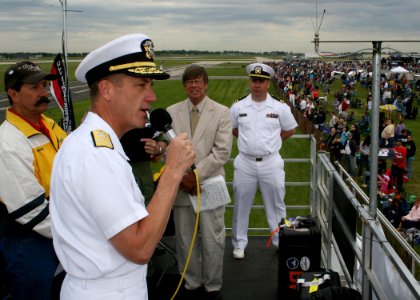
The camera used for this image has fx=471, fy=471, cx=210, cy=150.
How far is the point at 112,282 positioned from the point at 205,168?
8.21 ft

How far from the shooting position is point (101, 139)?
1677 millimetres

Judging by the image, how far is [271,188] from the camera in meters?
5.29

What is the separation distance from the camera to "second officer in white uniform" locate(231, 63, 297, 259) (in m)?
5.22

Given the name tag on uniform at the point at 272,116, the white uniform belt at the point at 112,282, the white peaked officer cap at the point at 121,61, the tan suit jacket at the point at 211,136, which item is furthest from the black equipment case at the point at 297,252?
the white peaked officer cap at the point at 121,61

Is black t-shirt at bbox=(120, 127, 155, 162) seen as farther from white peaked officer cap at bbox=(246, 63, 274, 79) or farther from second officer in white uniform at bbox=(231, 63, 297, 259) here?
white peaked officer cap at bbox=(246, 63, 274, 79)

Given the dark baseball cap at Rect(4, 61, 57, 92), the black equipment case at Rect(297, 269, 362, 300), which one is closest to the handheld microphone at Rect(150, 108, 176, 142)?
the dark baseball cap at Rect(4, 61, 57, 92)

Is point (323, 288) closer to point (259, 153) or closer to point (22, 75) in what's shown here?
point (259, 153)

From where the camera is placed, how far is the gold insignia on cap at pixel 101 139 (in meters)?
1.65

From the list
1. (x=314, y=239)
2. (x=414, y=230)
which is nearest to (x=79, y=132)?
(x=314, y=239)

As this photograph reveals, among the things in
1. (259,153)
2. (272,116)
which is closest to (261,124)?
(272,116)

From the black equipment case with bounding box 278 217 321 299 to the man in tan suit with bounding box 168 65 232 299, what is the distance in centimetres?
60

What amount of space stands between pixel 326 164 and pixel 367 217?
158cm

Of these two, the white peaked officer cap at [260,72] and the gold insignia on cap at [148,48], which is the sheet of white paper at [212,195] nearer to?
the white peaked officer cap at [260,72]

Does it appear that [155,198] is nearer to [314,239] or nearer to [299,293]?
[299,293]
